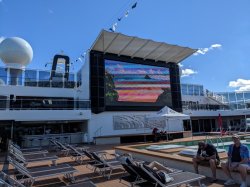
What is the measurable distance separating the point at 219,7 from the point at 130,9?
221 inches

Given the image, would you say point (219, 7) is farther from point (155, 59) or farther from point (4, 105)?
point (4, 105)

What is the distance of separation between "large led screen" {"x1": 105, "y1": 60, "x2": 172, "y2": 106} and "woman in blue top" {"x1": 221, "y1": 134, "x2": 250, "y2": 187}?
1484 centimetres

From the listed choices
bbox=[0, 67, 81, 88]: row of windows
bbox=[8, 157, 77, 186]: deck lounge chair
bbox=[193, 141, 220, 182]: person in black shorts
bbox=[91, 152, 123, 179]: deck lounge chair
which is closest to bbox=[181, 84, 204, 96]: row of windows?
bbox=[0, 67, 81, 88]: row of windows

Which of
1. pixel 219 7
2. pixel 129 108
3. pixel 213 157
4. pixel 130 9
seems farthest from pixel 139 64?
pixel 213 157

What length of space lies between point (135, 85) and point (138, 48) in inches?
130

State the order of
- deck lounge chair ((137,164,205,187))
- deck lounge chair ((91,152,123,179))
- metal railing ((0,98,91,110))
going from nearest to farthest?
deck lounge chair ((137,164,205,187)), deck lounge chair ((91,152,123,179)), metal railing ((0,98,91,110))

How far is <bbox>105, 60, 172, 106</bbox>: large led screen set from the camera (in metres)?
20.2

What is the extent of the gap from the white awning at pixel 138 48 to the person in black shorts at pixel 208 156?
46.5 ft

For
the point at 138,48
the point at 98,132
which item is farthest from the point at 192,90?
the point at 98,132

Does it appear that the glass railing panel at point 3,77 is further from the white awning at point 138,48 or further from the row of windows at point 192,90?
the row of windows at point 192,90

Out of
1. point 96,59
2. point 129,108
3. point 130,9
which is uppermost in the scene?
point 130,9

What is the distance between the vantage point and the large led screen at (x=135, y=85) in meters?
20.2

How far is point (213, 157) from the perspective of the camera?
5910 millimetres

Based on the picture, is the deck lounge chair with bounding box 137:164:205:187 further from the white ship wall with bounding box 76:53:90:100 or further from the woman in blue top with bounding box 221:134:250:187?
the white ship wall with bounding box 76:53:90:100
